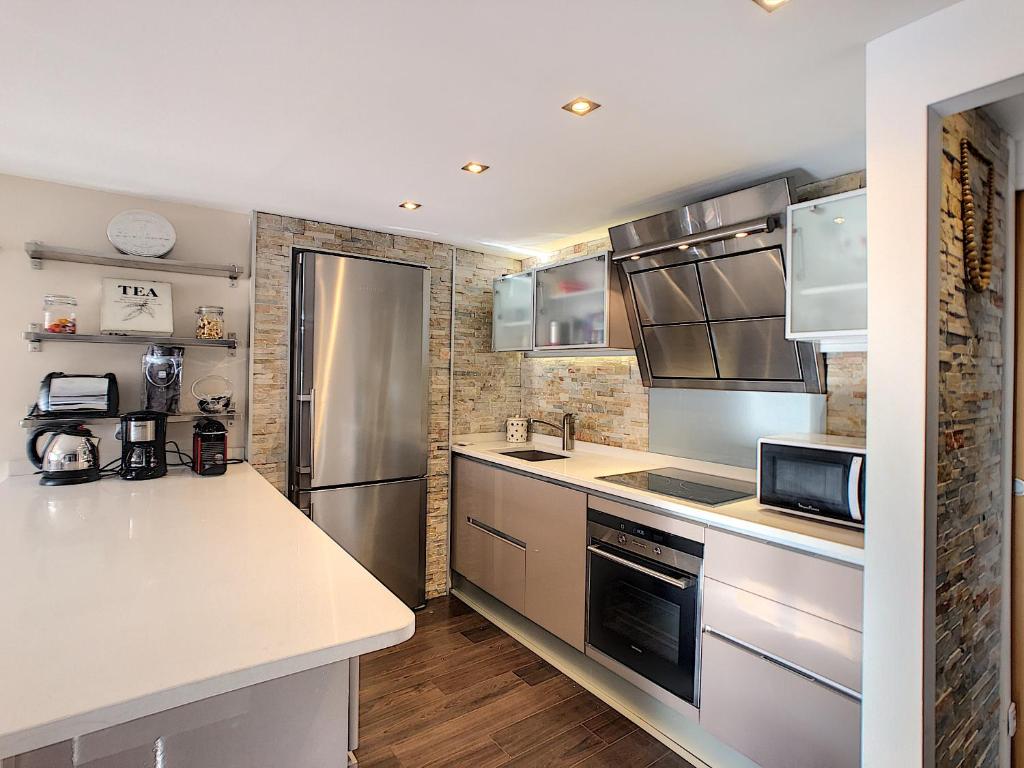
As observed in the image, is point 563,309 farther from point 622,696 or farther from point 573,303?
point 622,696

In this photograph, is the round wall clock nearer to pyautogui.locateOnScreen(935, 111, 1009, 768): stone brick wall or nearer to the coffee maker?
the coffee maker

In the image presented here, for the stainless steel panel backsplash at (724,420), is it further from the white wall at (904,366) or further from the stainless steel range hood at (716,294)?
the white wall at (904,366)

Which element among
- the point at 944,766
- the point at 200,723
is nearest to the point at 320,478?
the point at 200,723

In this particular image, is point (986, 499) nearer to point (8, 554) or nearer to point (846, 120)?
point (846, 120)

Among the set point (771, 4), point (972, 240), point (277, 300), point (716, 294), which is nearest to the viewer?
point (771, 4)

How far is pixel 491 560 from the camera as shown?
328 centimetres

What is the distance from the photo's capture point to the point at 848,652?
1.65 meters

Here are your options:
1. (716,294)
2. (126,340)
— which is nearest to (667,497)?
(716,294)

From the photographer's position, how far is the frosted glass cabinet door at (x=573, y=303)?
298 cm

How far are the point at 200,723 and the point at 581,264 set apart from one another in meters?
2.61

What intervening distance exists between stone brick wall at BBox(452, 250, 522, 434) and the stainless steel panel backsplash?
→ 1184 millimetres

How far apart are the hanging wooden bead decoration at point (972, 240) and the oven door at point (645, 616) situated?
132 cm

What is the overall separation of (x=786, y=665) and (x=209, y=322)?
116 inches

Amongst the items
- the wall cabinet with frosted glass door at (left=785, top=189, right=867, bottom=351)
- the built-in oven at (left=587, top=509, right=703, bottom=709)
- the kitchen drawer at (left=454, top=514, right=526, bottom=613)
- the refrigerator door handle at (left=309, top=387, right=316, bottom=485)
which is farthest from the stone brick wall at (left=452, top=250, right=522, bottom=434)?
the wall cabinet with frosted glass door at (left=785, top=189, right=867, bottom=351)
